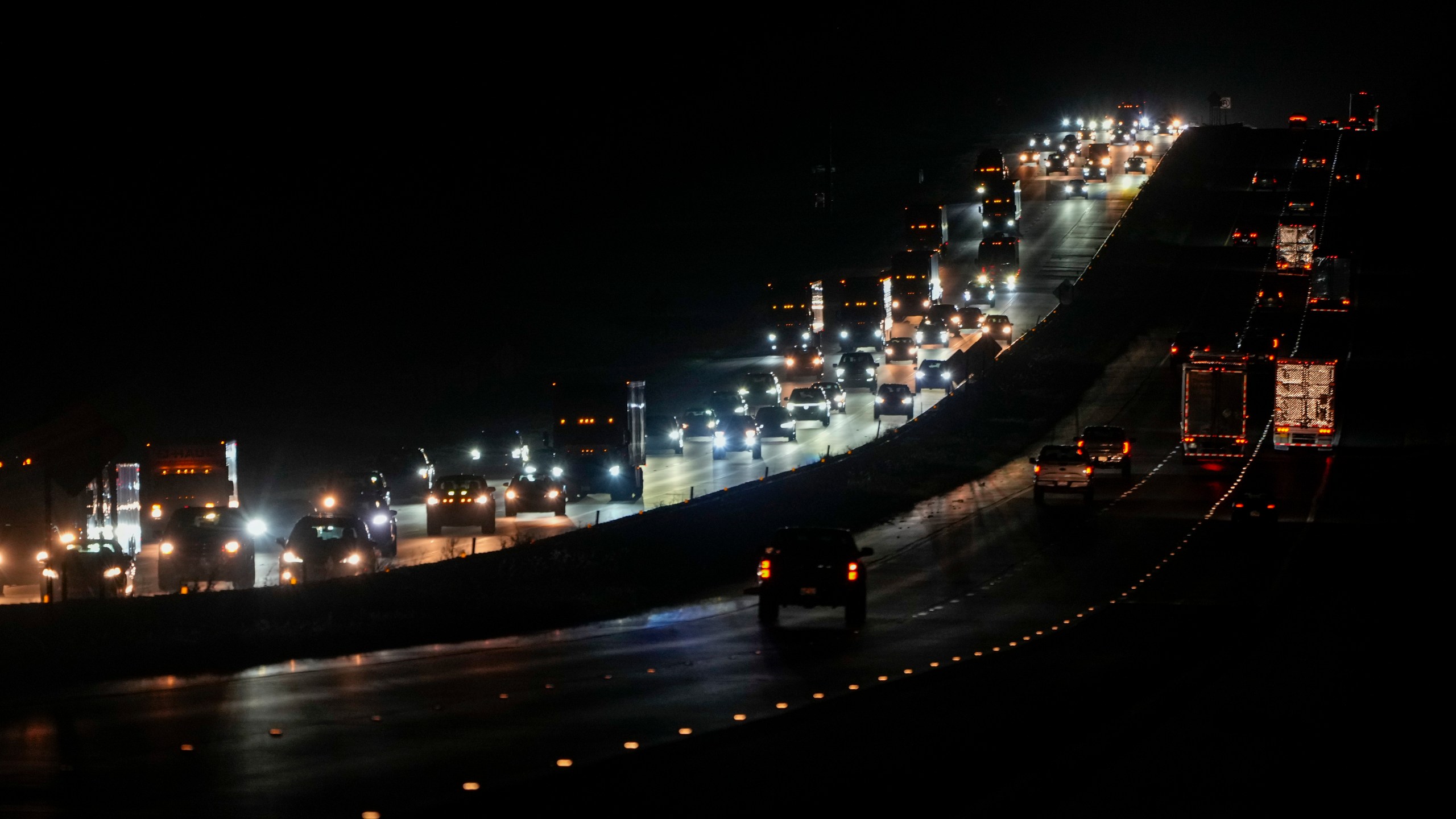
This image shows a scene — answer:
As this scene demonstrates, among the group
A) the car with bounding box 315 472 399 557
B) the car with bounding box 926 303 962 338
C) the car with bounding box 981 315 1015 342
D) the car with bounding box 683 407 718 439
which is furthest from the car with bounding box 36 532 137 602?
the car with bounding box 926 303 962 338

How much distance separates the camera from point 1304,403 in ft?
176

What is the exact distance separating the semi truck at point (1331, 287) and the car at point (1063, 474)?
40.0 m

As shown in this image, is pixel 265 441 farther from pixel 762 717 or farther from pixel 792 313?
pixel 762 717

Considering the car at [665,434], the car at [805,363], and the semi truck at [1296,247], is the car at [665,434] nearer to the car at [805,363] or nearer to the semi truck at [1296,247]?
the car at [805,363]

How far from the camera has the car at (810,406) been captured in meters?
61.3

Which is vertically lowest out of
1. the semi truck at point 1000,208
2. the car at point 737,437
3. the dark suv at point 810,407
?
the car at point 737,437

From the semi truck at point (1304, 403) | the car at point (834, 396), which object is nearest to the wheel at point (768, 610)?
the semi truck at point (1304, 403)

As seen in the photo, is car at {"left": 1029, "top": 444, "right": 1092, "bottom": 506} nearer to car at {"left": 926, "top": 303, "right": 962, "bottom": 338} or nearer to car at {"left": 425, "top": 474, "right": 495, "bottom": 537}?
car at {"left": 425, "top": 474, "right": 495, "bottom": 537}

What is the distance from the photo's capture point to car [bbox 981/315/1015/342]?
254 feet

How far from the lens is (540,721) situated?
52.7 ft

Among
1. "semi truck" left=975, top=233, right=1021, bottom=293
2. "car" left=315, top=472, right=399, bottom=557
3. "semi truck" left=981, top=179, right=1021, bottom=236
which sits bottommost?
"car" left=315, top=472, right=399, bottom=557

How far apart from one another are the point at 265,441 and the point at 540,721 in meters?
51.4

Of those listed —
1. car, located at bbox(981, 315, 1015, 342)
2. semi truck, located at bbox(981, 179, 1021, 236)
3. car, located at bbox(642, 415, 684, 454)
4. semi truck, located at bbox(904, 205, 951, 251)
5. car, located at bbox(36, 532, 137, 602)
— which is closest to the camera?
car, located at bbox(36, 532, 137, 602)

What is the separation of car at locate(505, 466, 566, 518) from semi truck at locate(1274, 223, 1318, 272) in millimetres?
54452
